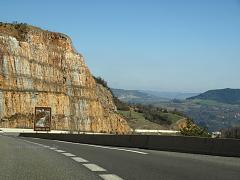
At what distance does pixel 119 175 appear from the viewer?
10641mm

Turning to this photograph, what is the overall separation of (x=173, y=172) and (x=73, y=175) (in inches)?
88.9

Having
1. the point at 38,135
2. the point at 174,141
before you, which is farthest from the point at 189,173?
the point at 38,135

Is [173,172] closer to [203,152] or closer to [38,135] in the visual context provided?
[203,152]

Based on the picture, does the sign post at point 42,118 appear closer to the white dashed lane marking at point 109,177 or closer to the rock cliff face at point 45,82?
the rock cliff face at point 45,82

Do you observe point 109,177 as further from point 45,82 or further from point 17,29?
point 17,29

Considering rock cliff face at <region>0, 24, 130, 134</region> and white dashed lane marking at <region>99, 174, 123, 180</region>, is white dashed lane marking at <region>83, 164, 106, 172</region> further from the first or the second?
rock cliff face at <region>0, 24, 130, 134</region>

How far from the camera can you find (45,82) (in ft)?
283

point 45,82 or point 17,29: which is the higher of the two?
point 17,29

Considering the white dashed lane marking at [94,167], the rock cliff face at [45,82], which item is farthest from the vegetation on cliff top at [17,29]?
the white dashed lane marking at [94,167]

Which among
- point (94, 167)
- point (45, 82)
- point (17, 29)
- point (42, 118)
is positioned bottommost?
point (94, 167)

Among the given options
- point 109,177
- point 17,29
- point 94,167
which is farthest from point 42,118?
point 109,177

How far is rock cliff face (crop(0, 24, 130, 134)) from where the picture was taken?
79062 mm

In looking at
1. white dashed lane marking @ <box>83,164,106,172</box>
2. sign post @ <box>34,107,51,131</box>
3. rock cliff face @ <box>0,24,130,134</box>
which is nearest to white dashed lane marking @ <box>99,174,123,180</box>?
white dashed lane marking @ <box>83,164,106,172</box>

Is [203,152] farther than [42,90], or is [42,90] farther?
[42,90]
